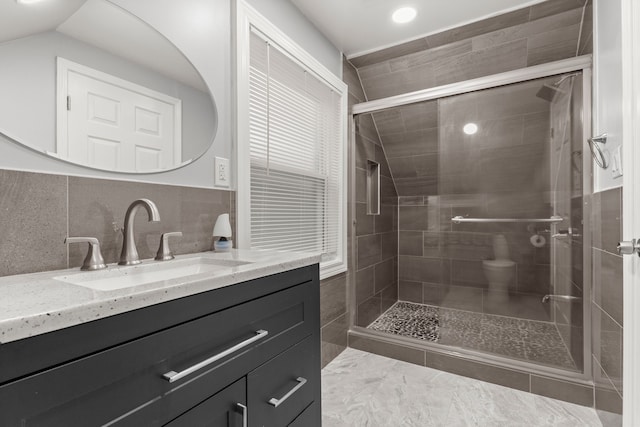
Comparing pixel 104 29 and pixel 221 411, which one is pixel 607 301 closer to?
pixel 221 411

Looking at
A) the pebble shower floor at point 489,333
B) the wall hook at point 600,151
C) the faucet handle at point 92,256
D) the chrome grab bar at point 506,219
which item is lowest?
the pebble shower floor at point 489,333

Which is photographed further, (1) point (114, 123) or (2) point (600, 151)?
(2) point (600, 151)

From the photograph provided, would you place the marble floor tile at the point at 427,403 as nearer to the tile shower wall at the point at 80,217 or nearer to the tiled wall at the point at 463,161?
the tiled wall at the point at 463,161

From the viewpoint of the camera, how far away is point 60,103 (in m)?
0.97

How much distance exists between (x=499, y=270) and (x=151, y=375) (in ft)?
8.20

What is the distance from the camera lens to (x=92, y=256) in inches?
37.8

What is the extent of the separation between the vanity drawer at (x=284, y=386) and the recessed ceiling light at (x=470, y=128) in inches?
77.8

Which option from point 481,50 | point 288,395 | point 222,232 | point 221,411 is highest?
point 481,50

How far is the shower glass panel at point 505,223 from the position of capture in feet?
6.51

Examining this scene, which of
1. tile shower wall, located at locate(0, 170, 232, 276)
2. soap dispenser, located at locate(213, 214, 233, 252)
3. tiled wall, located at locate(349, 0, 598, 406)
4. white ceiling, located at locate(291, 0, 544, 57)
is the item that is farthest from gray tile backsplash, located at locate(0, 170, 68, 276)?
tiled wall, located at locate(349, 0, 598, 406)

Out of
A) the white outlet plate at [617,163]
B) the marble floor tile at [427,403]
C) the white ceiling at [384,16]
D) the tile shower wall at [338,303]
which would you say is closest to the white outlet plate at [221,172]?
the tile shower wall at [338,303]

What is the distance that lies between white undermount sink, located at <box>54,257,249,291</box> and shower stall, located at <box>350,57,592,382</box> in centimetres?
164

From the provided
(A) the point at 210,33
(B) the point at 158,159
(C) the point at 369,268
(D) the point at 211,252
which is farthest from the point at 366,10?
(C) the point at 369,268

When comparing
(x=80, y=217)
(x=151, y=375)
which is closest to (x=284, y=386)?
(x=151, y=375)
